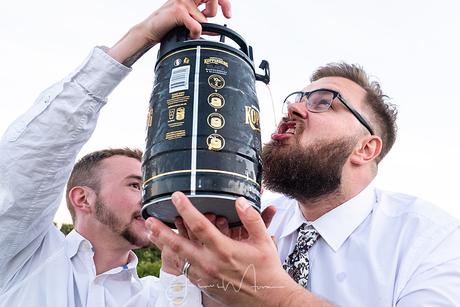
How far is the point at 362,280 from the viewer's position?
2367 millimetres

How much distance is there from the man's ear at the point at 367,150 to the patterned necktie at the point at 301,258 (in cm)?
50

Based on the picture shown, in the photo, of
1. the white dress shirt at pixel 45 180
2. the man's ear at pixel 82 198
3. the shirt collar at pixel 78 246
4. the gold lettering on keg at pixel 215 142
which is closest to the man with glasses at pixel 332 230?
the gold lettering on keg at pixel 215 142

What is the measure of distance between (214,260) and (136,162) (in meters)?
2.60

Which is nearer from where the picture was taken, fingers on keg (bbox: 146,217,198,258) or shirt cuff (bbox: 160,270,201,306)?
fingers on keg (bbox: 146,217,198,258)

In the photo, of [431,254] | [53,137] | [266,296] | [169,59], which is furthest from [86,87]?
[431,254]

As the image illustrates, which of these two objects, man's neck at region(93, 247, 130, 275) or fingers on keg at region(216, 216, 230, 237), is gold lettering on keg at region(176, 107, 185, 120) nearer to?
fingers on keg at region(216, 216, 230, 237)

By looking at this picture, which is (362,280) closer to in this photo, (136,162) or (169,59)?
(169,59)

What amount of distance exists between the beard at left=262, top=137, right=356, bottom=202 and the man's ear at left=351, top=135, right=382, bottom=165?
0.12 meters

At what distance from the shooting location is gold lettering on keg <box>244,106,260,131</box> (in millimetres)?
1842

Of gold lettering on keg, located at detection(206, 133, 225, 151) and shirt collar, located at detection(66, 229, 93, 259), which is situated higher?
shirt collar, located at detection(66, 229, 93, 259)

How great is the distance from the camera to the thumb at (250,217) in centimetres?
167

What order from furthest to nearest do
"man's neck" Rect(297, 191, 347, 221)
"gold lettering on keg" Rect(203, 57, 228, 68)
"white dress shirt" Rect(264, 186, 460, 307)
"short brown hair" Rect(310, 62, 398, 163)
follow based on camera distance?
"short brown hair" Rect(310, 62, 398, 163), "man's neck" Rect(297, 191, 347, 221), "white dress shirt" Rect(264, 186, 460, 307), "gold lettering on keg" Rect(203, 57, 228, 68)

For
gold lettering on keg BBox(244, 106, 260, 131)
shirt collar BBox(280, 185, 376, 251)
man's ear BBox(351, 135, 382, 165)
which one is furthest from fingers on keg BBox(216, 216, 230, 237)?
man's ear BBox(351, 135, 382, 165)

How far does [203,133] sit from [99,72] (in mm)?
874
